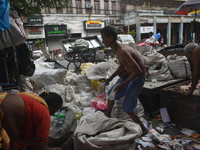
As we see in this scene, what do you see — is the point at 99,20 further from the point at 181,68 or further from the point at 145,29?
the point at 181,68

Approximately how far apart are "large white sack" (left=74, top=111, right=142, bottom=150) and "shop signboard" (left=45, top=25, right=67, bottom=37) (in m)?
20.9

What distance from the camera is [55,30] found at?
21.5 m

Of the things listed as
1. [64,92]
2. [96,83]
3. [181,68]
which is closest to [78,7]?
[96,83]

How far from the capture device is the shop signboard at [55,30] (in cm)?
2112

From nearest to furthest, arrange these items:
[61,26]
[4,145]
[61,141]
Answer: [4,145]
[61,141]
[61,26]

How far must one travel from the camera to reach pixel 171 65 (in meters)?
3.96

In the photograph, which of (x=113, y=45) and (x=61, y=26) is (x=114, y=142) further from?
(x=61, y=26)

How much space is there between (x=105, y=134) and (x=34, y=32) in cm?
2138

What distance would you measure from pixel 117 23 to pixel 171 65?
23.2 m

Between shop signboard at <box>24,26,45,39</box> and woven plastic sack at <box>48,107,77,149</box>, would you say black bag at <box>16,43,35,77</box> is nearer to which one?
woven plastic sack at <box>48,107,77,149</box>

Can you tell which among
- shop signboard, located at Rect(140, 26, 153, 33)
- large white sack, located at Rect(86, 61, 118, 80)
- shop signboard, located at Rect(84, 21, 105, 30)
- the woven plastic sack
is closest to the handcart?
large white sack, located at Rect(86, 61, 118, 80)

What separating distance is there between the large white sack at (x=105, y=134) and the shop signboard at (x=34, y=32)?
20.9 metres

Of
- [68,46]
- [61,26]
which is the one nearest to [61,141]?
[68,46]

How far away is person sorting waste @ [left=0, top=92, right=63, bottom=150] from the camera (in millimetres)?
1264
